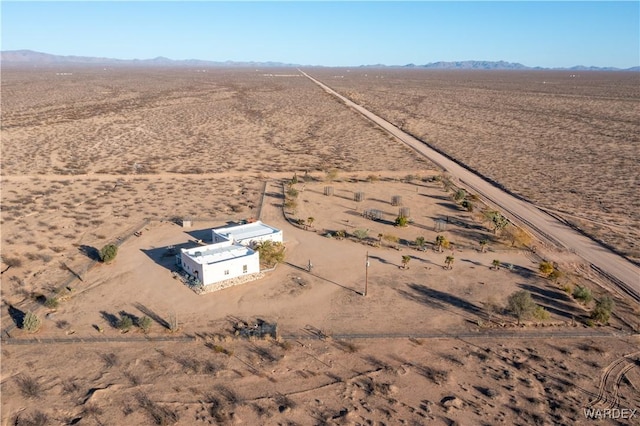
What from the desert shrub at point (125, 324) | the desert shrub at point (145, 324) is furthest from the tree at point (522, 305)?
the desert shrub at point (125, 324)

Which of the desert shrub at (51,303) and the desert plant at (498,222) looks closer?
the desert shrub at (51,303)

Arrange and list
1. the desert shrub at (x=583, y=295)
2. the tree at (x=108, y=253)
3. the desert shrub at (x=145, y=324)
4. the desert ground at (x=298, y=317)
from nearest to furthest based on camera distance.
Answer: the desert ground at (x=298, y=317) < the desert shrub at (x=145, y=324) < the desert shrub at (x=583, y=295) < the tree at (x=108, y=253)

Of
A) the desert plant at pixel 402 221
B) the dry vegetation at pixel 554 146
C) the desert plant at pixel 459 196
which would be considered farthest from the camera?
the desert plant at pixel 459 196

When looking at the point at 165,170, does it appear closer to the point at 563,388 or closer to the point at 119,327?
the point at 119,327

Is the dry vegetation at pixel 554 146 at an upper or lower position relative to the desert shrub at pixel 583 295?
upper

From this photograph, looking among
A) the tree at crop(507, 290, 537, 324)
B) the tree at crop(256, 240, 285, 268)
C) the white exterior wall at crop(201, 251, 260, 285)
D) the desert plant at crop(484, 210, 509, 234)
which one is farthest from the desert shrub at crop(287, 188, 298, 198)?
the tree at crop(507, 290, 537, 324)

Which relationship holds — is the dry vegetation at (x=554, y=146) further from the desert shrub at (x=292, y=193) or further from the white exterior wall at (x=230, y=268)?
the white exterior wall at (x=230, y=268)

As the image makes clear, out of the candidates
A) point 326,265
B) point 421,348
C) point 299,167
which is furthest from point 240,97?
point 421,348
